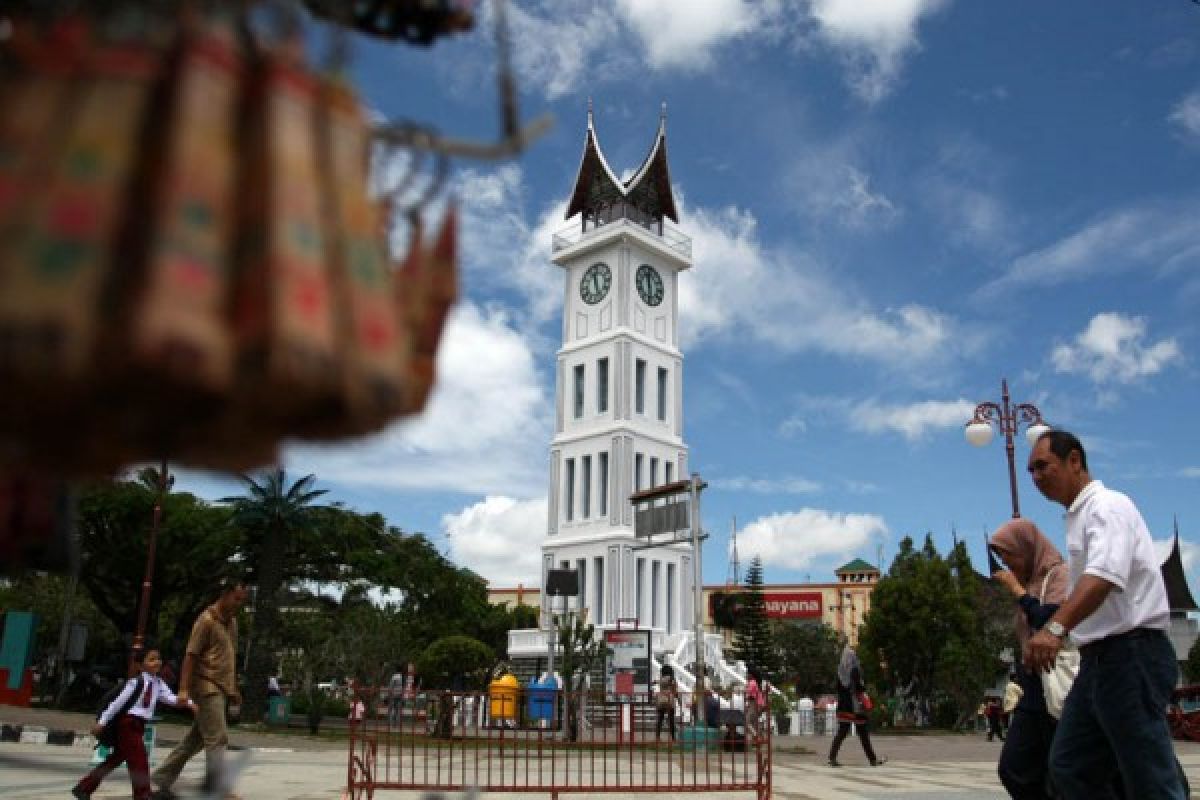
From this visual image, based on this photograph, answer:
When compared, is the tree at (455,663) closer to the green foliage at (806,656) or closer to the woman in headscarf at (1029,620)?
the woman in headscarf at (1029,620)

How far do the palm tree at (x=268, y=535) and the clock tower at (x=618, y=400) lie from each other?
2087 cm

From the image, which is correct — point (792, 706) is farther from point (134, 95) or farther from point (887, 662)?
point (134, 95)

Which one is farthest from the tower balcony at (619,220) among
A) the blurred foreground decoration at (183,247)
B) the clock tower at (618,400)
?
the blurred foreground decoration at (183,247)

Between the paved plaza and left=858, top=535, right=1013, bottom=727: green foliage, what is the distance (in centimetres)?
2214

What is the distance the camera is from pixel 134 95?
1079mm

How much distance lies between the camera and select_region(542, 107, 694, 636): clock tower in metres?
48.7

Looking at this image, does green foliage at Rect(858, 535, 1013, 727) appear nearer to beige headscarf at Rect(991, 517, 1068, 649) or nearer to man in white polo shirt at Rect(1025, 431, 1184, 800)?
beige headscarf at Rect(991, 517, 1068, 649)

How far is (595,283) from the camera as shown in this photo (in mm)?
54438

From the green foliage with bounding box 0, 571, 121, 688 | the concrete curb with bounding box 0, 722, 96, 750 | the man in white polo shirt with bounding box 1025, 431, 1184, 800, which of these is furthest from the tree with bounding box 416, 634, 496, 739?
the man in white polo shirt with bounding box 1025, 431, 1184, 800

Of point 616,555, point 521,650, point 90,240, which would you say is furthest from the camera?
point 616,555

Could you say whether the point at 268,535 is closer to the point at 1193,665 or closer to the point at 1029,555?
the point at 1029,555

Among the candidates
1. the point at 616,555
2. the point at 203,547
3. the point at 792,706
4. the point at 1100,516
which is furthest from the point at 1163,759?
the point at 616,555

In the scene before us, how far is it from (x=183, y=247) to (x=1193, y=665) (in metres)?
70.5

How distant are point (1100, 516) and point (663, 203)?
55438 millimetres
